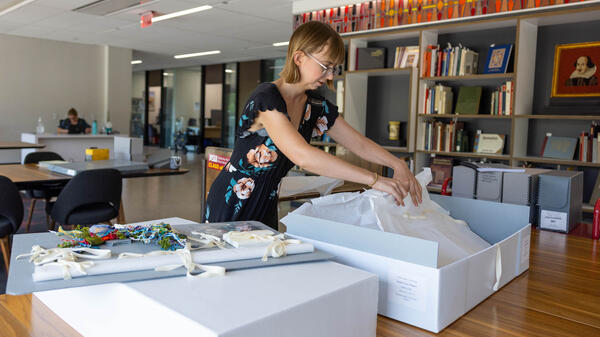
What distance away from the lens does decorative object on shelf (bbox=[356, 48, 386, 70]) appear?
20.4 feet

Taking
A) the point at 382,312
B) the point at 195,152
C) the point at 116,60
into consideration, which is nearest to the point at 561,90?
the point at 382,312

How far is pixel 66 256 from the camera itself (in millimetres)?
753

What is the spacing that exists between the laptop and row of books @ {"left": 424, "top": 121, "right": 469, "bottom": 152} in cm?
339

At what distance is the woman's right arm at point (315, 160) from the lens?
1.22 meters

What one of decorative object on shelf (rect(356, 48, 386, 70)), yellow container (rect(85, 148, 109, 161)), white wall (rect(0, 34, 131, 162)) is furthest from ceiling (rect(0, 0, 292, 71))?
yellow container (rect(85, 148, 109, 161))

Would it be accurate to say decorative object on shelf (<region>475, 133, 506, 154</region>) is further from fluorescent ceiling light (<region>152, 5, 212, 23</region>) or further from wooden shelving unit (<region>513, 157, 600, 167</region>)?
fluorescent ceiling light (<region>152, 5, 212, 23</region>)

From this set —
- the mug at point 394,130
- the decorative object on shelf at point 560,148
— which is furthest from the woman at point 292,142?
the mug at point 394,130

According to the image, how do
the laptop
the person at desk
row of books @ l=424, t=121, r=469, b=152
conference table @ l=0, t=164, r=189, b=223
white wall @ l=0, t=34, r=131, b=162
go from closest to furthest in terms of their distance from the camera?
conference table @ l=0, t=164, r=189, b=223 < the laptop < row of books @ l=424, t=121, r=469, b=152 < the person at desk < white wall @ l=0, t=34, r=131, b=162

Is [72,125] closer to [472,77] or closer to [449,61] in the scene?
[449,61]

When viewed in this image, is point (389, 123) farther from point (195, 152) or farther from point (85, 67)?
point (195, 152)

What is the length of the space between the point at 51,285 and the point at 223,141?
14.9 metres

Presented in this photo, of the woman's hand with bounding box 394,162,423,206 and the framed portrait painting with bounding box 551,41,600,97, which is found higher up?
the framed portrait painting with bounding box 551,41,600,97

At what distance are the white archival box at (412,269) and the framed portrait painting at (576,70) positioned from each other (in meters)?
4.58

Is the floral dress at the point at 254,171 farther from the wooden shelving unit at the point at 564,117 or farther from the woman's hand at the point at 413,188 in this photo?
the wooden shelving unit at the point at 564,117
